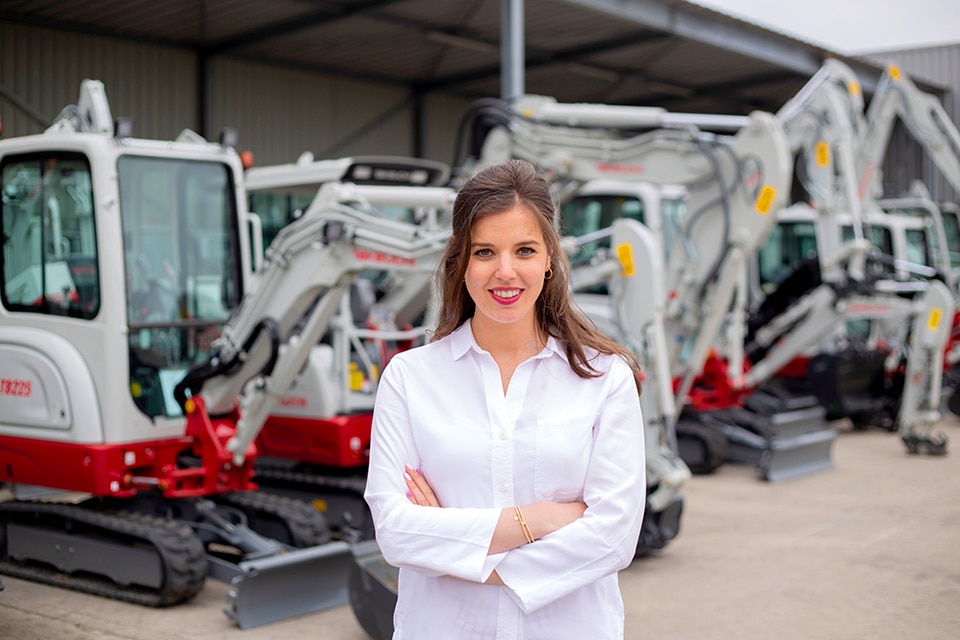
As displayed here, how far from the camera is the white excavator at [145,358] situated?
6.13 meters

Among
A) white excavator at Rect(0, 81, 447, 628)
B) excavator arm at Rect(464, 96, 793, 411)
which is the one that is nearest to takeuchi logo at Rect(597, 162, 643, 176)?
excavator arm at Rect(464, 96, 793, 411)

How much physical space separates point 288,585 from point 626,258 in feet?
10.3

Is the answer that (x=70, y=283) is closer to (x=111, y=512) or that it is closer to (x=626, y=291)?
(x=111, y=512)

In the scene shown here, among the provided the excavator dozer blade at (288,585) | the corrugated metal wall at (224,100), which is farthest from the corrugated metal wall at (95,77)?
the excavator dozer blade at (288,585)

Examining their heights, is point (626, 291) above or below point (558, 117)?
below

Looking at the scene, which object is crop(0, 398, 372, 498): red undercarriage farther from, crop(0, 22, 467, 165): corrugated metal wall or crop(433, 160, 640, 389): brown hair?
crop(0, 22, 467, 165): corrugated metal wall

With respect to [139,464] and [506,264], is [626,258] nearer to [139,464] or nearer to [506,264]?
[139,464]

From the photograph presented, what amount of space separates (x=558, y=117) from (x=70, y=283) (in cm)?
408

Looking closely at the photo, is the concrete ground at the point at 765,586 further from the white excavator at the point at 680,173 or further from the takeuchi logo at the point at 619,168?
the takeuchi logo at the point at 619,168

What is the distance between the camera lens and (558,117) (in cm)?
877

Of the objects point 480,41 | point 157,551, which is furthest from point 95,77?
point 157,551

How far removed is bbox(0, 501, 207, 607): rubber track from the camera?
581 centimetres

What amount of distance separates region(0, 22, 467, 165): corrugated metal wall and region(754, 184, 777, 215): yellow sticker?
9.02 m

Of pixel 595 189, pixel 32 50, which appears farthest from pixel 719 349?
pixel 32 50
